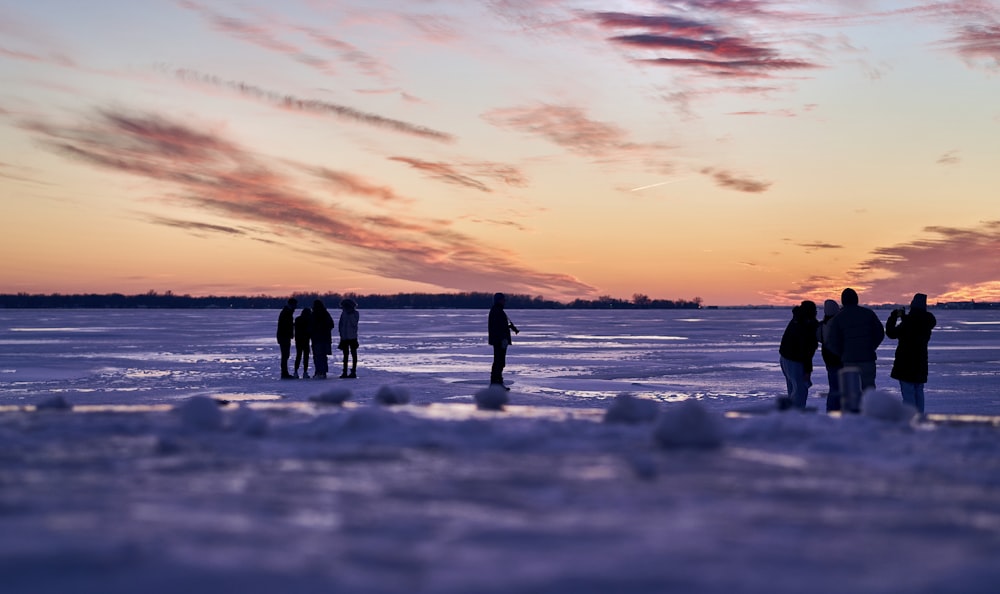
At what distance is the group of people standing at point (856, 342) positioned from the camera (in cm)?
1045

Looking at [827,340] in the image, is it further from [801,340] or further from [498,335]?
[498,335]

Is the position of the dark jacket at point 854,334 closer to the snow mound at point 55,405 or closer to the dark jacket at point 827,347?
the dark jacket at point 827,347

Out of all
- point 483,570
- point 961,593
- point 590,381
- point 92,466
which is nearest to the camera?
point 961,593

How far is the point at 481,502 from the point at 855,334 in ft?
28.9

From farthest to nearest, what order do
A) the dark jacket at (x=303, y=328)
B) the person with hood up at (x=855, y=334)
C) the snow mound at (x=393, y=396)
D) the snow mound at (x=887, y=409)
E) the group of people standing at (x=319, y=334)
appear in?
1. the dark jacket at (x=303, y=328)
2. the group of people standing at (x=319, y=334)
3. the person with hood up at (x=855, y=334)
4. the snow mound at (x=393, y=396)
5. the snow mound at (x=887, y=409)

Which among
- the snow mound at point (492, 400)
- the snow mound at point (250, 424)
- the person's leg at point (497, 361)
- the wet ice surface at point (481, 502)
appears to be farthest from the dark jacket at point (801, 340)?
the snow mound at point (250, 424)

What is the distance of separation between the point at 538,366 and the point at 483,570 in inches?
841

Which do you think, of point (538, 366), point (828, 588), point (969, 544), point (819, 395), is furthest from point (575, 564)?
point (538, 366)

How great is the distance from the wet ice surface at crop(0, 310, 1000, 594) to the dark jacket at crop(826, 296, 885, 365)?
224 inches

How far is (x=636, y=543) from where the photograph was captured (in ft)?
7.97

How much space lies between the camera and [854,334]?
10461 millimetres

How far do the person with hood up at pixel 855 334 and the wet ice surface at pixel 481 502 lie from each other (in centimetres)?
570

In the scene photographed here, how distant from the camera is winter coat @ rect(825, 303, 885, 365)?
10.4 m

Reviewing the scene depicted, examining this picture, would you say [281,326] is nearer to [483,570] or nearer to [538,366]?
[538,366]
